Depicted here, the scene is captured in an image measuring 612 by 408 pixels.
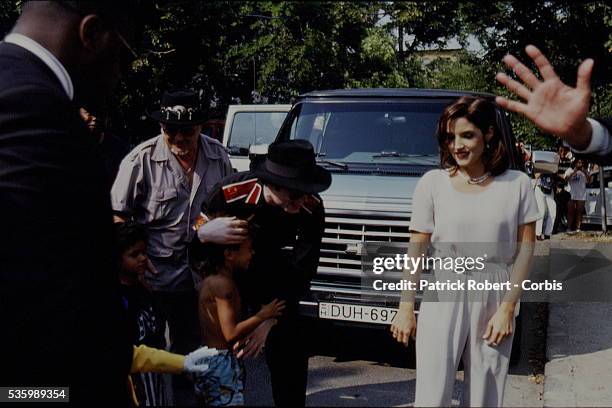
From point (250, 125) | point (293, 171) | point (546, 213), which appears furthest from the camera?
point (546, 213)

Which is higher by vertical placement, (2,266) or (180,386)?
(2,266)

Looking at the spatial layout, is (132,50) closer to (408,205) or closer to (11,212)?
(11,212)

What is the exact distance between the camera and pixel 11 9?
43.1ft

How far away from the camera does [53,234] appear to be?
1.53 m

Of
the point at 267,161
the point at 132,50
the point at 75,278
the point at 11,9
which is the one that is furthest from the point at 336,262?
the point at 11,9

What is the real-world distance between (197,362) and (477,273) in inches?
54.4

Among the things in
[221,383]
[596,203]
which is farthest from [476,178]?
[596,203]

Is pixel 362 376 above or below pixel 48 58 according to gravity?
below

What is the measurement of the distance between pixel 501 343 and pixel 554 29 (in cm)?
1415

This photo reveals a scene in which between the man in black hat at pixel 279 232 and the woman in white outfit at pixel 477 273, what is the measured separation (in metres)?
0.64

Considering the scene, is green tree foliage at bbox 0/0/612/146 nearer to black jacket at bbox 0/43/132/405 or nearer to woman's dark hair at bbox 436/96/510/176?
woman's dark hair at bbox 436/96/510/176

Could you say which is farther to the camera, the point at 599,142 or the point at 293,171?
the point at 293,171

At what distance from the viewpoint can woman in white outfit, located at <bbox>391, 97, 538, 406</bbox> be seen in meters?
3.42

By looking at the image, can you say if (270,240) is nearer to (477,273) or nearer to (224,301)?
(224,301)
